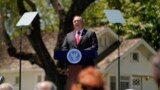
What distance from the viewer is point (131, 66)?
102 feet

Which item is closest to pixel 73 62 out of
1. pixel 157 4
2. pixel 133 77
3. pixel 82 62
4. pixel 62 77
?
pixel 82 62

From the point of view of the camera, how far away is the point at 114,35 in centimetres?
3088

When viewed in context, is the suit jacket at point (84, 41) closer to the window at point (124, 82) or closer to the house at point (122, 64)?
the house at point (122, 64)

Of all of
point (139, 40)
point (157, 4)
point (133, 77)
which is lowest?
point (133, 77)

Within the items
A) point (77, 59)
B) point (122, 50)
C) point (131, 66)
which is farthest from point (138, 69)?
point (77, 59)

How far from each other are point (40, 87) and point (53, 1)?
46.4 feet

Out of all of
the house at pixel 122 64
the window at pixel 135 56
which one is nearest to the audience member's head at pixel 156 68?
the house at pixel 122 64

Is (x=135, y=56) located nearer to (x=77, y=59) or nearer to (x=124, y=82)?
(x=124, y=82)

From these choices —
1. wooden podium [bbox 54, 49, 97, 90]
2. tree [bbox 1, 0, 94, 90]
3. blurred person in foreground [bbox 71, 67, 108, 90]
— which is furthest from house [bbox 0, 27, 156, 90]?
blurred person in foreground [bbox 71, 67, 108, 90]

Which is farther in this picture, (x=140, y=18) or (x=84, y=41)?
(x=140, y=18)

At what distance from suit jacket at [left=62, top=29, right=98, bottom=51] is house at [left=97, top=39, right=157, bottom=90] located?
69.5ft

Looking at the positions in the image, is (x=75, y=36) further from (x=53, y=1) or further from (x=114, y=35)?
(x=114, y=35)

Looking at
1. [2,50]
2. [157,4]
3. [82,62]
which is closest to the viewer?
[82,62]

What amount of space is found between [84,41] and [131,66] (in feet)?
77.8
